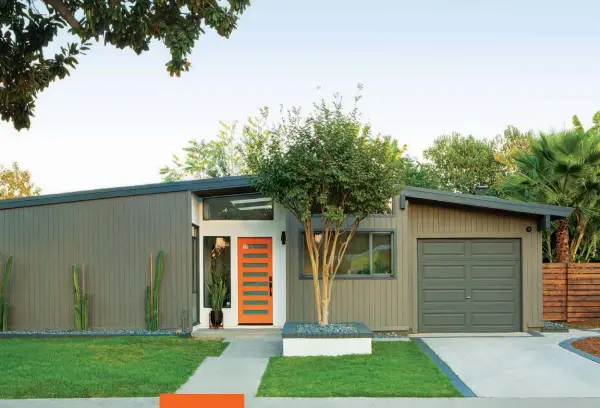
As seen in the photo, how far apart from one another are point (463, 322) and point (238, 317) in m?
4.67

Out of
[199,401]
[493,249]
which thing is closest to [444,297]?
[493,249]

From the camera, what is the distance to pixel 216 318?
49.8ft

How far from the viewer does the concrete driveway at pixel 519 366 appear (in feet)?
29.2

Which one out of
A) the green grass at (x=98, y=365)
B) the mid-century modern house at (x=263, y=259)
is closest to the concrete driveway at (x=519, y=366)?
the mid-century modern house at (x=263, y=259)

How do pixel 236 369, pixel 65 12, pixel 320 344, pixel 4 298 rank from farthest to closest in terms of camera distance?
pixel 4 298
pixel 320 344
pixel 236 369
pixel 65 12

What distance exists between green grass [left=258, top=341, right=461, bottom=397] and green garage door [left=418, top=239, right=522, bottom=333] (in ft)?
Answer: 10.4

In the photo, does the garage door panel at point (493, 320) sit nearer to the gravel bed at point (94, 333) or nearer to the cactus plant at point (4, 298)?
the gravel bed at point (94, 333)

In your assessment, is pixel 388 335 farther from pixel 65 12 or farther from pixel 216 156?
pixel 216 156

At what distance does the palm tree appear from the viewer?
55.5 ft

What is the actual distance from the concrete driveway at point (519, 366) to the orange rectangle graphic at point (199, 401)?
4.57 m

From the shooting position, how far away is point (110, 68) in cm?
1959

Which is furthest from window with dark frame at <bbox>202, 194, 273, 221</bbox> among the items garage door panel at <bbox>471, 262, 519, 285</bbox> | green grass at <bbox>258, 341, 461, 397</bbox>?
green grass at <bbox>258, 341, 461, 397</bbox>

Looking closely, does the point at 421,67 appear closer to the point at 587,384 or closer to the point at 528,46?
the point at 528,46

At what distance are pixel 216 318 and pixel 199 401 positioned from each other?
417 inches
